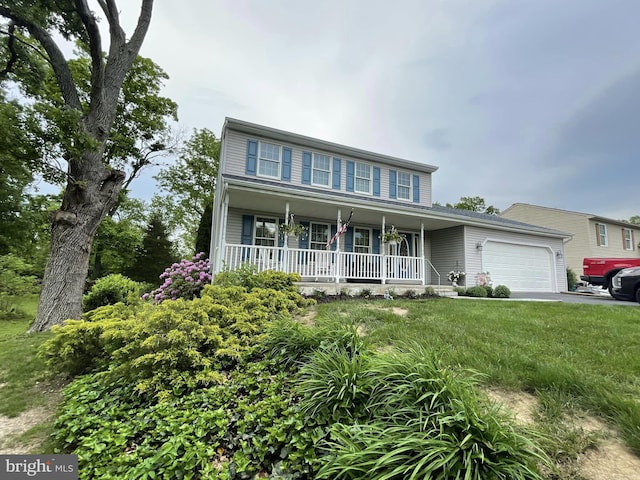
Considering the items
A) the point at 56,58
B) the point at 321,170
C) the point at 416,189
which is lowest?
the point at 416,189

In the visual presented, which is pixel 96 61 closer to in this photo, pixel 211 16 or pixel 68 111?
pixel 68 111

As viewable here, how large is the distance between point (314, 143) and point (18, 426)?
1045cm

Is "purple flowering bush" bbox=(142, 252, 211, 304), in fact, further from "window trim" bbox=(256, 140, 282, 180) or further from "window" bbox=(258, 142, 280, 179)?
"window" bbox=(258, 142, 280, 179)

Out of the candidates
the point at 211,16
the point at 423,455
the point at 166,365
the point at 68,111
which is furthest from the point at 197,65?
the point at 423,455

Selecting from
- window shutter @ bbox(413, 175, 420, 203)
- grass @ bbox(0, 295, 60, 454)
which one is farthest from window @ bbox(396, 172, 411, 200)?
grass @ bbox(0, 295, 60, 454)

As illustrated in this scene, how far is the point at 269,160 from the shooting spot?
10.6 m

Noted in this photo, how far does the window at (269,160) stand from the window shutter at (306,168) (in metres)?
1.02

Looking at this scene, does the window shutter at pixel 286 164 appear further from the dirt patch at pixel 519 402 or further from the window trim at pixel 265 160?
the dirt patch at pixel 519 402

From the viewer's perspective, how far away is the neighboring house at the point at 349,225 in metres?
8.79

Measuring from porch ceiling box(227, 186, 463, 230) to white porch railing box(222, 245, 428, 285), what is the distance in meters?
1.52

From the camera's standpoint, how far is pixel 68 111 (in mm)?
6371

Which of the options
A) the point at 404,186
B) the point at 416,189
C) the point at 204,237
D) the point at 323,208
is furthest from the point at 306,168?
the point at 204,237

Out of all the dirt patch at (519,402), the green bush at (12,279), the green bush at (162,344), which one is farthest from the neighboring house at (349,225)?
the green bush at (12,279)

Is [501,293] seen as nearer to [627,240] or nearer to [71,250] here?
[71,250]
